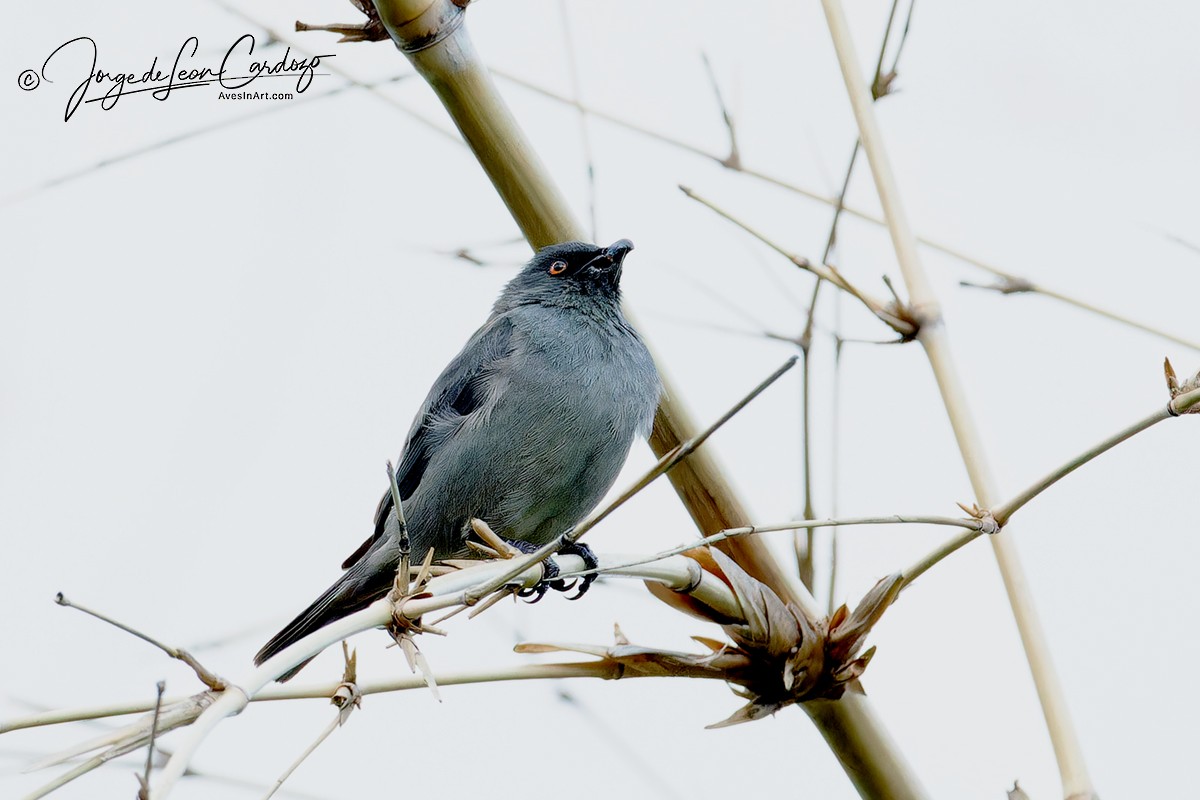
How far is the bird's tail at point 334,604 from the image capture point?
5133 millimetres

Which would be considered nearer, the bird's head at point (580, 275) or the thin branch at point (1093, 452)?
→ the thin branch at point (1093, 452)

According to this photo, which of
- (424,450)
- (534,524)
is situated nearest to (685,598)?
(534,524)

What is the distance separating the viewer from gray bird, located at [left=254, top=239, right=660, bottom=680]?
15.6 ft

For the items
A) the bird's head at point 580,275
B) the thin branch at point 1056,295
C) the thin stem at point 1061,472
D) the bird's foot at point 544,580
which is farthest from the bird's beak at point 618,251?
the thin stem at point 1061,472

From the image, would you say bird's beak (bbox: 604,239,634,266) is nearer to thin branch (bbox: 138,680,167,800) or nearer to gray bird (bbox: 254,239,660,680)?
gray bird (bbox: 254,239,660,680)

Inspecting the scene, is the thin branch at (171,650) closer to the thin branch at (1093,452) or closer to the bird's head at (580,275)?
the thin branch at (1093,452)

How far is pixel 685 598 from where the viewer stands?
9.15ft

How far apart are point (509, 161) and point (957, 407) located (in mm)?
1405

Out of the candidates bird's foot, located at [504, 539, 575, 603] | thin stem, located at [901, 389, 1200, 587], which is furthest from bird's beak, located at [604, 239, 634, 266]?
thin stem, located at [901, 389, 1200, 587]

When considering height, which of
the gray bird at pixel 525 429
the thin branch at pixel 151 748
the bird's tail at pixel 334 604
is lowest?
the thin branch at pixel 151 748

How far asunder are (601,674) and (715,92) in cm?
190

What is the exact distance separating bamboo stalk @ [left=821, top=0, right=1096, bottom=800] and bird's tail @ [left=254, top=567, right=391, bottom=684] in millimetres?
3122

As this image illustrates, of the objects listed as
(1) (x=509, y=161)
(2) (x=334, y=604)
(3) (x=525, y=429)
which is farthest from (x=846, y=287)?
(2) (x=334, y=604)

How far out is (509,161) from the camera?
10.4 feet
